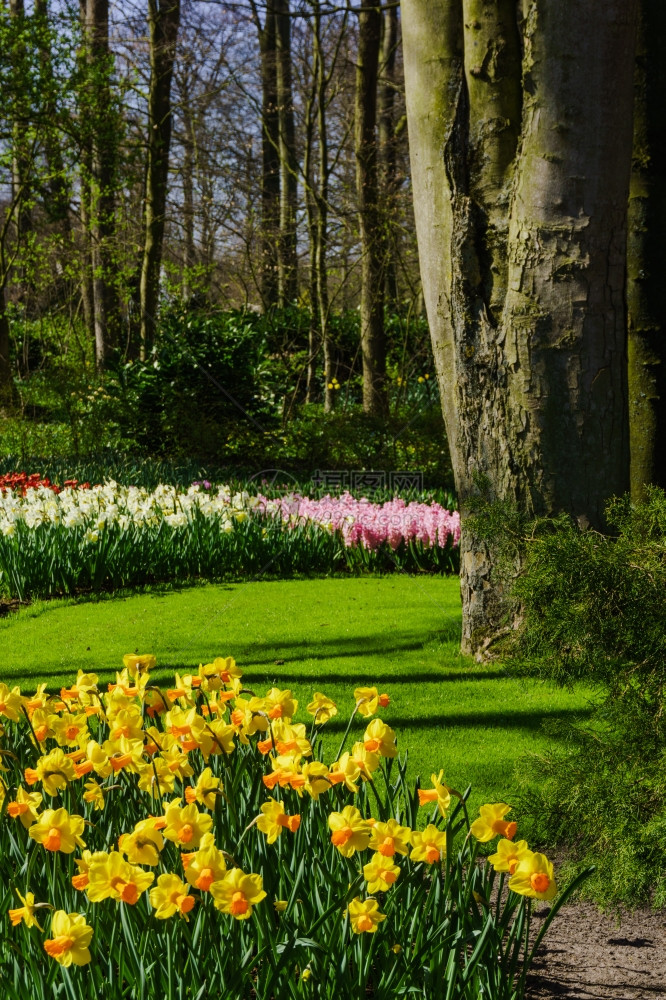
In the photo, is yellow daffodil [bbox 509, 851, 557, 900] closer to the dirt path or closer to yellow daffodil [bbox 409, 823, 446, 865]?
yellow daffodil [bbox 409, 823, 446, 865]

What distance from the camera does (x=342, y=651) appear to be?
4824 mm

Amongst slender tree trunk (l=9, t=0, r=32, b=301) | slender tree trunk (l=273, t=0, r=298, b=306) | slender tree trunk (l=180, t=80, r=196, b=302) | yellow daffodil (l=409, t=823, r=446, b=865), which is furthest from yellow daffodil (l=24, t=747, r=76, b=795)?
slender tree trunk (l=180, t=80, r=196, b=302)

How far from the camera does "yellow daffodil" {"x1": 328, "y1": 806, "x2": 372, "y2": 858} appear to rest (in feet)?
5.37

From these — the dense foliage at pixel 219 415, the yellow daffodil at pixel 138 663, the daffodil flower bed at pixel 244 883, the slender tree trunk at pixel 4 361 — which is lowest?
the daffodil flower bed at pixel 244 883

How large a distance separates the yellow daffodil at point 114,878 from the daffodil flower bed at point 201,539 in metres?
4.79

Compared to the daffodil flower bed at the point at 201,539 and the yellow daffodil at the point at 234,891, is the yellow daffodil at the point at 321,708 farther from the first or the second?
the daffodil flower bed at the point at 201,539

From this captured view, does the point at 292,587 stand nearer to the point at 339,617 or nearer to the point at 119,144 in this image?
the point at 339,617

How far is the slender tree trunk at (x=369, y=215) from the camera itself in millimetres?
11266

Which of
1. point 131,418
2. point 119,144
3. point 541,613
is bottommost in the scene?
point 541,613

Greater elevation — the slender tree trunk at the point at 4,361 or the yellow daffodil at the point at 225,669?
the slender tree trunk at the point at 4,361

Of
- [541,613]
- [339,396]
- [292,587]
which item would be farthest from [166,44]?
[541,613]

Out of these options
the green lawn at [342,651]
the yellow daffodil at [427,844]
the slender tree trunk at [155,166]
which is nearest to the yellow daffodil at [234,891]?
the yellow daffodil at [427,844]

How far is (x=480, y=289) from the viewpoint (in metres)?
4.06

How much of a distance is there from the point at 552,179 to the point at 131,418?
27.7ft
